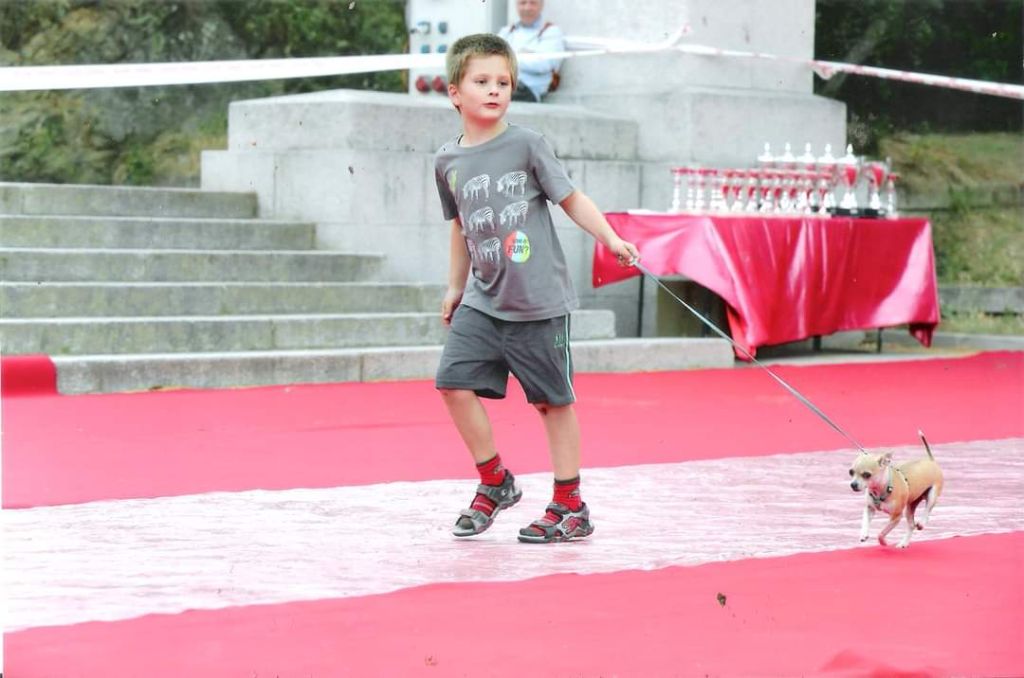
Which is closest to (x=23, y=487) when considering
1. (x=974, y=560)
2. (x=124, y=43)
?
(x=974, y=560)

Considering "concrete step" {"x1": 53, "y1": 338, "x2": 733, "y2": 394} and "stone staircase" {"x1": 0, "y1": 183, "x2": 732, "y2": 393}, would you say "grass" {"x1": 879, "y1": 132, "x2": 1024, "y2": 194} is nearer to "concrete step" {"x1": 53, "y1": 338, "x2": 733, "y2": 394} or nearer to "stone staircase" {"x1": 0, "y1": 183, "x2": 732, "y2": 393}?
"stone staircase" {"x1": 0, "y1": 183, "x2": 732, "y2": 393}

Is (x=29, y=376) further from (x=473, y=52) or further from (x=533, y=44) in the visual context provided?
(x=533, y=44)

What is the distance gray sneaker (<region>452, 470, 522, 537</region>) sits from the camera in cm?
560

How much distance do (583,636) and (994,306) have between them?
12913 millimetres

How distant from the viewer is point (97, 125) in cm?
1856

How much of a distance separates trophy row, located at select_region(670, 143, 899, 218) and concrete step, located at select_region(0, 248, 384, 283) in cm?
242

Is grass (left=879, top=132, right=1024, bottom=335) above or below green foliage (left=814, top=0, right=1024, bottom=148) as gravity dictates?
below

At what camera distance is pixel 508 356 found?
5566 mm

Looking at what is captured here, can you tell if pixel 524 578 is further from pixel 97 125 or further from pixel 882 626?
pixel 97 125

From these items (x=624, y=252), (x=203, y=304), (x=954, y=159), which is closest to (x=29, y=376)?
(x=203, y=304)

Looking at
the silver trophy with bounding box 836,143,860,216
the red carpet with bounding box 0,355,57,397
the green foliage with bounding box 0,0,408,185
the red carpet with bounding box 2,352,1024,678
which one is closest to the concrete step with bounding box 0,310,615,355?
the red carpet with bounding box 0,355,57,397

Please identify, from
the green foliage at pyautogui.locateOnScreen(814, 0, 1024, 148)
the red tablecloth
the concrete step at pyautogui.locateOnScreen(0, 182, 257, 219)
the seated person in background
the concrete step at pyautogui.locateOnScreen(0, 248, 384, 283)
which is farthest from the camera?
the green foliage at pyautogui.locateOnScreen(814, 0, 1024, 148)

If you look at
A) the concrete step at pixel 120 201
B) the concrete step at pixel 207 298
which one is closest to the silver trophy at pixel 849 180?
the concrete step at pixel 207 298

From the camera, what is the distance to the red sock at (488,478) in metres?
5.68
